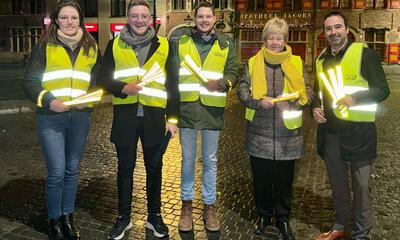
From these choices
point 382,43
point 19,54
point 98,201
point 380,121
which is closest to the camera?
point 98,201

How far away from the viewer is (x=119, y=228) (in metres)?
4.08

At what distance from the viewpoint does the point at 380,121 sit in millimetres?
11234

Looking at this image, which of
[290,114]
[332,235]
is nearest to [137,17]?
[290,114]

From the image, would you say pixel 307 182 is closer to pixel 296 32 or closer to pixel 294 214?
pixel 294 214

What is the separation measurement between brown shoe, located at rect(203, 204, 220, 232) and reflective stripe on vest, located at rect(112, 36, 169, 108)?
1244 mm

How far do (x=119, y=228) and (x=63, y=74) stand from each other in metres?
1.54

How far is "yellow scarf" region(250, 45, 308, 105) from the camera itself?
3.98 meters

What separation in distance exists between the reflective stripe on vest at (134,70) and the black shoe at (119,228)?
45.3 inches

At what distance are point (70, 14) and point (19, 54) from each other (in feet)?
132

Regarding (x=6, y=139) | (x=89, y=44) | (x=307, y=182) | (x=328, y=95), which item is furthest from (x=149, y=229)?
(x=6, y=139)

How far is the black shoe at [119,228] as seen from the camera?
4.03 m

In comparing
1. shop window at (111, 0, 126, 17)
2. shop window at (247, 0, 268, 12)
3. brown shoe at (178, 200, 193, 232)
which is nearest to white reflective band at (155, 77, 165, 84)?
brown shoe at (178, 200, 193, 232)

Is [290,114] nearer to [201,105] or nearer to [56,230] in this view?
[201,105]

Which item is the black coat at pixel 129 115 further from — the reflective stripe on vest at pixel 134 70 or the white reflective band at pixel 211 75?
the white reflective band at pixel 211 75
